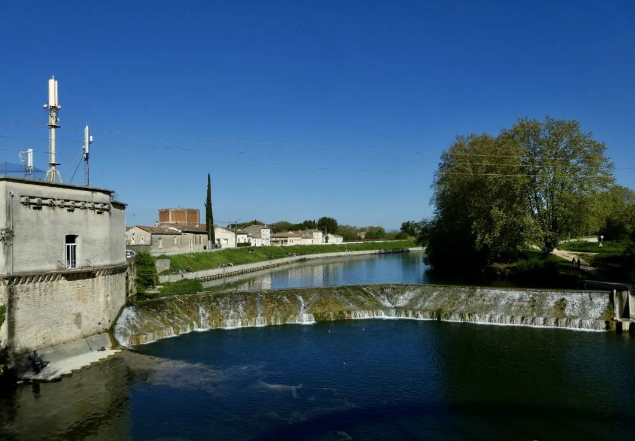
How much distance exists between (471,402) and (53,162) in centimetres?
2043

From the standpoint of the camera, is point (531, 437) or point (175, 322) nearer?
point (531, 437)

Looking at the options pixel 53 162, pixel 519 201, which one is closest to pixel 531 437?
pixel 53 162

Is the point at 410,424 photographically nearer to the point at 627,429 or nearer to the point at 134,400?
the point at 627,429

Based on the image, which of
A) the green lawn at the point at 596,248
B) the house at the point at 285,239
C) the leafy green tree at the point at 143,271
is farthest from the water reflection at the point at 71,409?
the house at the point at 285,239

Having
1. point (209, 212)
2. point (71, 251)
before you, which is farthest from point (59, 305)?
point (209, 212)

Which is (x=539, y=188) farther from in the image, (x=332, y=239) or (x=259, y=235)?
(x=332, y=239)

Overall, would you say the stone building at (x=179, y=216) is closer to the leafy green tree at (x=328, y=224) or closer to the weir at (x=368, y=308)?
the leafy green tree at (x=328, y=224)

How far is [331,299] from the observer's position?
30703 mm

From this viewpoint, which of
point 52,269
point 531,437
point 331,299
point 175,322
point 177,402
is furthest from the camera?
point 331,299

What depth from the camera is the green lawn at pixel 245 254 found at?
50.4 m

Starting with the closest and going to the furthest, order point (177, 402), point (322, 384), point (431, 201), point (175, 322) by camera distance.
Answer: point (177, 402)
point (322, 384)
point (175, 322)
point (431, 201)

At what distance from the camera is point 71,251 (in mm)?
21703

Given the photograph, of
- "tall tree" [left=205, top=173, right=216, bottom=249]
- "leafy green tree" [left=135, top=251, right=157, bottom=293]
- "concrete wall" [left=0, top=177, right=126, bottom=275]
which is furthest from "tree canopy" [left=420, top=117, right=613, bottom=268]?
"tall tree" [left=205, top=173, right=216, bottom=249]

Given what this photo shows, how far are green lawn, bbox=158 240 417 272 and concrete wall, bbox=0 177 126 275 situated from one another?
23274 millimetres
